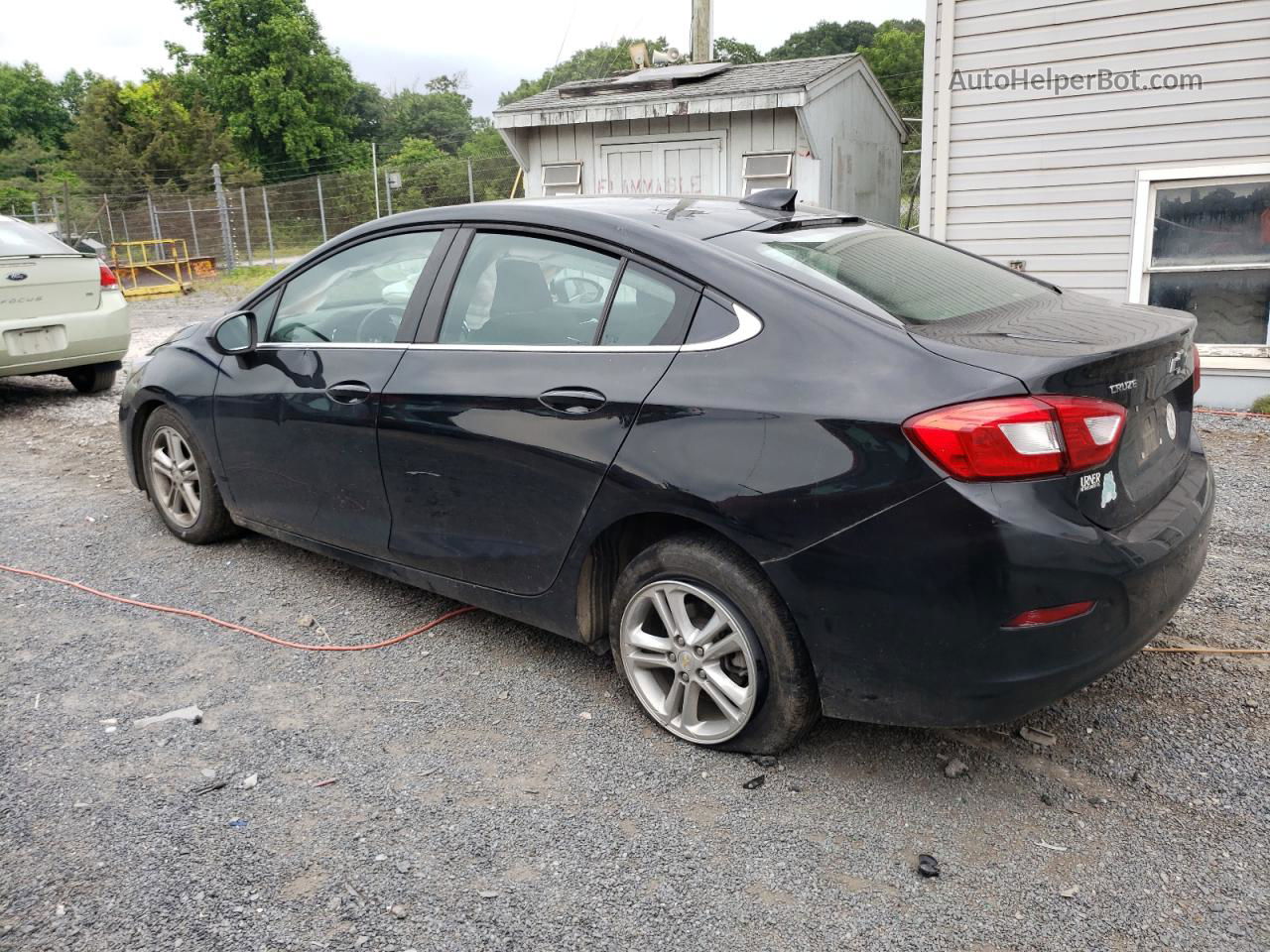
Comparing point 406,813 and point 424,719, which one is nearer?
point 406,813

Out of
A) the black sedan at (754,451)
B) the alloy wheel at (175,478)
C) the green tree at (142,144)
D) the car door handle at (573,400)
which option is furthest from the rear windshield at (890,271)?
the green tree at (142,144)

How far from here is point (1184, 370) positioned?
3105mm

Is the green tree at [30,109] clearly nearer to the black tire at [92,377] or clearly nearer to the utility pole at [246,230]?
the utility pole at [246,230]

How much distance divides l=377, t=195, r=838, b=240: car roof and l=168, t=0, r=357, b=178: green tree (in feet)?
176

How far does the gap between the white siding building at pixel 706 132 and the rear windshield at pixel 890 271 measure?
8.86 m

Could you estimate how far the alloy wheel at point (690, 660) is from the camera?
9.67ft

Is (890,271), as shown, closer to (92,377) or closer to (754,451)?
(754,451)

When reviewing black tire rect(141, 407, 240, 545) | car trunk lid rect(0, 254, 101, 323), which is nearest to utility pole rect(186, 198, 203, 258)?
car trunk lid rect(0, 254, 101, 323)

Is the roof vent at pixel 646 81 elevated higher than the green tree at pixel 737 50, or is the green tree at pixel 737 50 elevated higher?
the green tree at pixel 737 50

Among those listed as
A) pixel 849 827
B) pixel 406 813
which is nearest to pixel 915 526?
pixel 849 827

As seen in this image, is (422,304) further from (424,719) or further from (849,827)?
(849,827)

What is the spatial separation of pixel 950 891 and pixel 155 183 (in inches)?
1874

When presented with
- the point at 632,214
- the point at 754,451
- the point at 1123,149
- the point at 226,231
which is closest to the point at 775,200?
the point at 632,214

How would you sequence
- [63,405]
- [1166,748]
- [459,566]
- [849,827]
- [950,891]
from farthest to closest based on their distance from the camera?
[63,405], [459,566], [1166,748], [849,827], [950,891]
